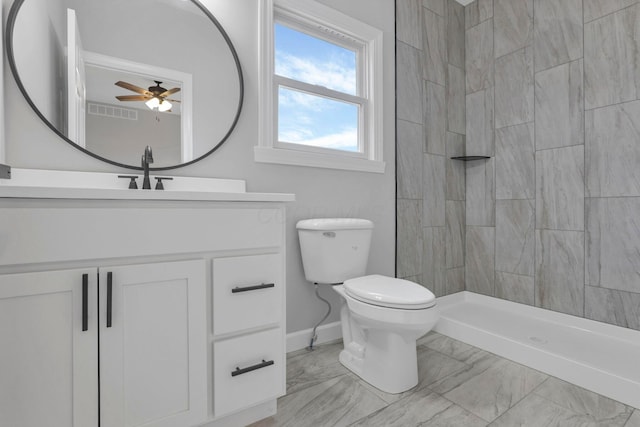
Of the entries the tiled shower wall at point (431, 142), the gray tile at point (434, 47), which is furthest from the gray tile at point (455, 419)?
the gray tile at point (434, 47)

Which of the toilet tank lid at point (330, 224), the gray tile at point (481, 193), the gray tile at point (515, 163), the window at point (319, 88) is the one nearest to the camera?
the toilet tank lid at point (330, 224)

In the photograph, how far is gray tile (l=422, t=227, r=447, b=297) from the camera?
2.37 metres

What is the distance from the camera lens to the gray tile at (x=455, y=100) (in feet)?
8.33

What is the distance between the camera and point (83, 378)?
2.81 ft

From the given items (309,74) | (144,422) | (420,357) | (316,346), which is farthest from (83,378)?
(309,74)

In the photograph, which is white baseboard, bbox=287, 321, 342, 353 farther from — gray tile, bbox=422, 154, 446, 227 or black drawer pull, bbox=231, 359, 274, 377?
gray tile, bbox=422, 154, 446, 227

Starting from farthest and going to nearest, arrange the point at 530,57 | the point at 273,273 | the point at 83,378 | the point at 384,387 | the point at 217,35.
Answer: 1. the point at 530,57
2. the point at 217,35
3. the point at 384,387
4. the point at 273,273
5. the point at 83,378

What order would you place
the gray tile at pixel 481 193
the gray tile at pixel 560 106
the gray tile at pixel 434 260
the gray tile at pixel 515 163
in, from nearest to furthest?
the gray tile at pixel 560 106 → the gray tile at pixel 515 163 → the gray tile at pixel 434 260 → the gray tile at pixel 481 193

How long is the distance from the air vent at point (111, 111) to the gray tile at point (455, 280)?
7.78 ft

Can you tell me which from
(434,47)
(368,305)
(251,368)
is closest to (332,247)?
(368,305)

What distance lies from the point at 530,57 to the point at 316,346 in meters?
2.48

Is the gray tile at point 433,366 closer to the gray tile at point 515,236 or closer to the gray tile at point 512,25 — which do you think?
the gray tile at point 515,236

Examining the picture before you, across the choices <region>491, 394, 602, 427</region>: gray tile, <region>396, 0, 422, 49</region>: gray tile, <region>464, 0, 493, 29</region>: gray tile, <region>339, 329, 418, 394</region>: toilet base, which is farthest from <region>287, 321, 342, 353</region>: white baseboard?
<region>464, 0, 493, 29</region>: gray tile

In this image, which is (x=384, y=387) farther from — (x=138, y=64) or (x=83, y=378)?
(x=138, y=64)
